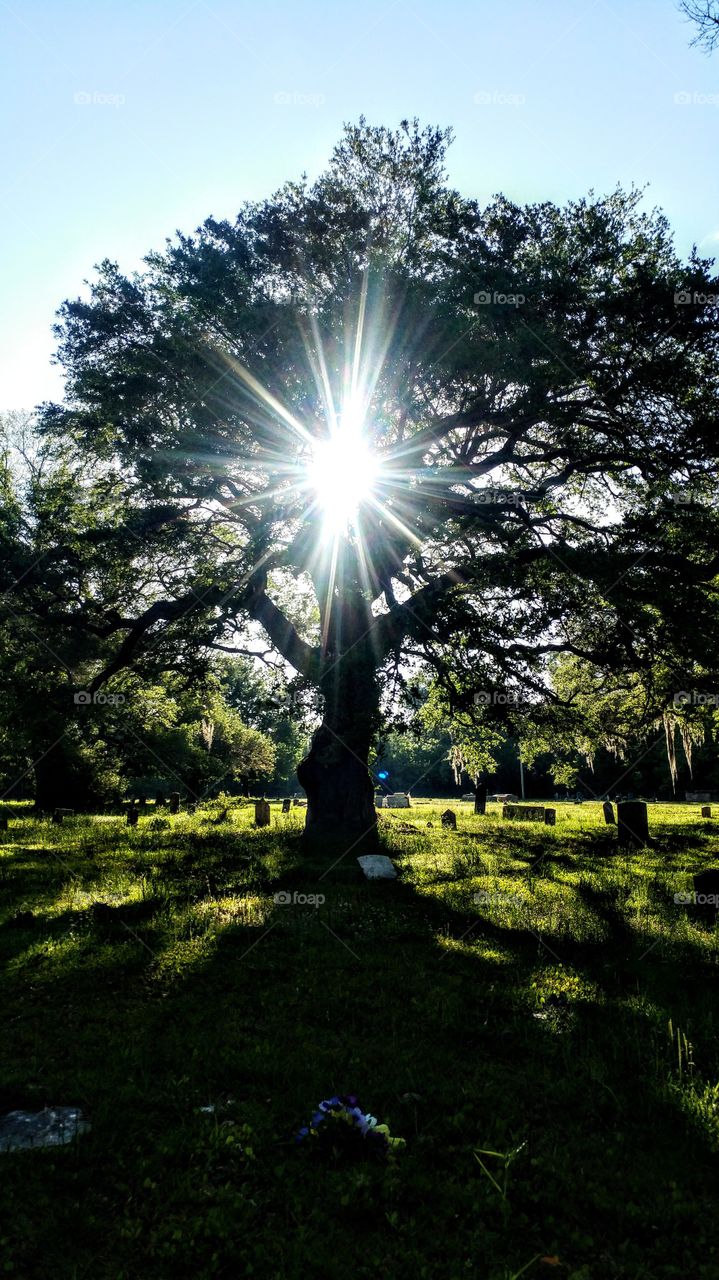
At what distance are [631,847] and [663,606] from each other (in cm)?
851

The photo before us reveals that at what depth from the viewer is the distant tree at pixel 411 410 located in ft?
39.2

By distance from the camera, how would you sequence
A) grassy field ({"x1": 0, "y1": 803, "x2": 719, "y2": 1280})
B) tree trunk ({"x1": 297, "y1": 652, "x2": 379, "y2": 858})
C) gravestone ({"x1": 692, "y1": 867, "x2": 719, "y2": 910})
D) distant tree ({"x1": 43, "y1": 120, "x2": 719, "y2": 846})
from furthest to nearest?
tree trunk ({"x1": 297, "y1": 652, "x2": 379, "y2": 858}) < distant tree ({"x1": 43, "y1": 120, "x2": 719, "y2": 846}) < gravestone ({"x1": 692, "y1": 867, "x2": 719, "y2": 910}) < grassy field ({"x1": 0, "y1": 803, "x2": 719, "y2": 1280})

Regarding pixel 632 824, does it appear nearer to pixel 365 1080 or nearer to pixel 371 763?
pixel 371 763

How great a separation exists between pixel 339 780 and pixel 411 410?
31.1 ft

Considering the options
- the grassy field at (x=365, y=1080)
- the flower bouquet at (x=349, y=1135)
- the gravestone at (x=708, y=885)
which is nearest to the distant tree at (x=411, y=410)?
the gravestone at (x=708, y=885)

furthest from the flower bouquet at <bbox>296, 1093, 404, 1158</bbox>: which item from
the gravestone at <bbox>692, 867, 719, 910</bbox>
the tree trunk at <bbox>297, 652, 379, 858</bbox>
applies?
the tree trunk at <bbox>297, 652, 379, 858</bbox>

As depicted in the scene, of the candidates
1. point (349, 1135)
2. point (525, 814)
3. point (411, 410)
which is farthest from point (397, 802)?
point (349, 1135)

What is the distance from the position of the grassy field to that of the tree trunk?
4.92m

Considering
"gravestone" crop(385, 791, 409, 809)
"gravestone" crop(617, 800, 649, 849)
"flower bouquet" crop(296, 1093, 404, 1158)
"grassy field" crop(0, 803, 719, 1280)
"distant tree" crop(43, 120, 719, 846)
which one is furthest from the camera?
"gravestone" crop(385, 791, 409, 809)

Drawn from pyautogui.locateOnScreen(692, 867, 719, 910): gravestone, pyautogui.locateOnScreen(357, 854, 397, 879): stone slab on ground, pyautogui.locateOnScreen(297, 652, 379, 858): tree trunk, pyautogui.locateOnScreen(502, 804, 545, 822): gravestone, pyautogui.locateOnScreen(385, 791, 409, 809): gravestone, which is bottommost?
pyautogui.locateOnScreen(385, 791, 409, 809): gravestone

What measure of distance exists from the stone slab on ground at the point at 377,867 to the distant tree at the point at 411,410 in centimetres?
261

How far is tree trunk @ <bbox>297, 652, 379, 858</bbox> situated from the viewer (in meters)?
14.9

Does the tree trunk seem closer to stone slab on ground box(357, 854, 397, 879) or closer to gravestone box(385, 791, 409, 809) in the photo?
stone slab on ground box(357, 854, 397, 879)

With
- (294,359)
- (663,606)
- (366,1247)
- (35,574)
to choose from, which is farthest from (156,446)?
(366,1247)
